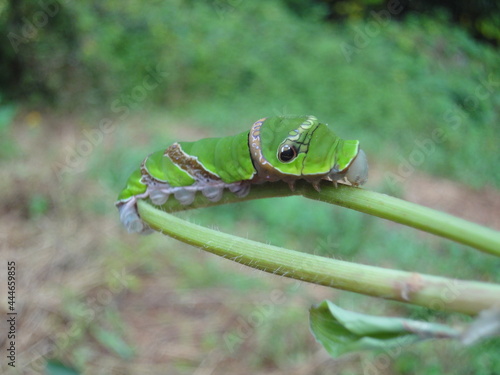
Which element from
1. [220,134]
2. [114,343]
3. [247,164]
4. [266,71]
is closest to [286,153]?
[247,164]

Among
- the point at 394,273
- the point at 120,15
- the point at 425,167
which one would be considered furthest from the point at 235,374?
the point at 120,15

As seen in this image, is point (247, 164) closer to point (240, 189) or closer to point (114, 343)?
point (240, 189)

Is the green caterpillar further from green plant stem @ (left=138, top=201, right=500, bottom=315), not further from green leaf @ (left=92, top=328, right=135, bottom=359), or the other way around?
green leaf @ (left=92, top=328, right=135, bottom=359)

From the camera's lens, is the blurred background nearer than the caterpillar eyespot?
No

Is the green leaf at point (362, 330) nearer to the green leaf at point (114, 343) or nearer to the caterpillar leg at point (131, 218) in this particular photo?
the caterpillar leg at point (131, 218)

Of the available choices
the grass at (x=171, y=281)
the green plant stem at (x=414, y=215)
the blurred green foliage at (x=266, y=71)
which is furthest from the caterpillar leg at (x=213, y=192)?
the blurred green foliage at (x=266, y=71)

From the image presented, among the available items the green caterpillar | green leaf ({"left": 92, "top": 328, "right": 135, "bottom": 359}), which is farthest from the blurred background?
the green caterpillar
